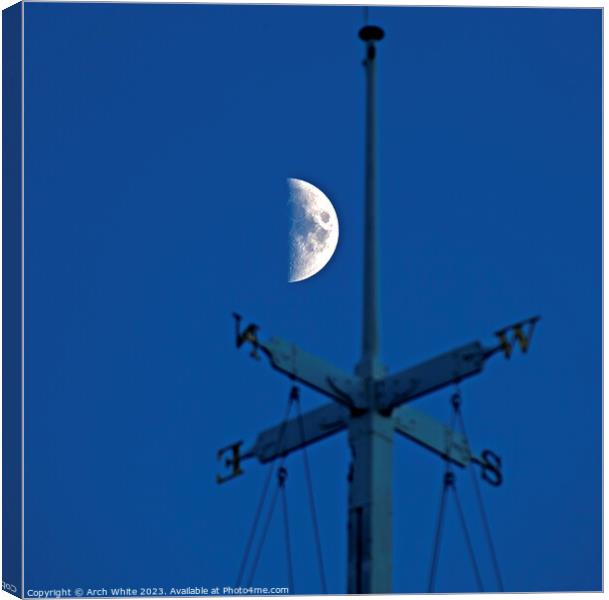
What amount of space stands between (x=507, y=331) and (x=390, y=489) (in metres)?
2.88

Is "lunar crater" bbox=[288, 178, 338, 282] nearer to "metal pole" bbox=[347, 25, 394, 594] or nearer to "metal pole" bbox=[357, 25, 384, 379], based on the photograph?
"metal pole" bbox=[357, 25, 384, 379]

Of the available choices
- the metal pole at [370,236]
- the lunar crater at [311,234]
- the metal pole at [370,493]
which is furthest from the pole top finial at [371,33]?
the metal pole at [370,493]

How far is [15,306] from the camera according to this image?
49312mm

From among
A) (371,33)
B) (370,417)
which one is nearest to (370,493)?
(370,417)

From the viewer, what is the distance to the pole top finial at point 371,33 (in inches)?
2058

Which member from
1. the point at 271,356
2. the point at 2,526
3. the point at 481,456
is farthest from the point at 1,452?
the point at 481,456

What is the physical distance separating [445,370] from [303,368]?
2.06 m

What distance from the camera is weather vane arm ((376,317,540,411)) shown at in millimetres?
48500

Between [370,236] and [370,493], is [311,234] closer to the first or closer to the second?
[370,236]

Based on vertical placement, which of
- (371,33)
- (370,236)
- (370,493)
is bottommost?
(370,493)

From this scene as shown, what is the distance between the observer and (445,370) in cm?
4869

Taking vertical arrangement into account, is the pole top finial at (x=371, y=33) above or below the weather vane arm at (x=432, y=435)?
above

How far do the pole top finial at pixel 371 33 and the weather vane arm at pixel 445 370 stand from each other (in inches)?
237

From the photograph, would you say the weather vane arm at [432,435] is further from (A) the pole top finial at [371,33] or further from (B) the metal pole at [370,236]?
(A) the pole top finial at [371,33]
